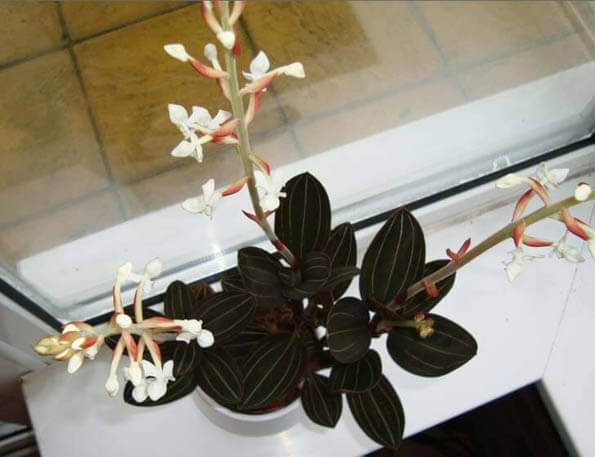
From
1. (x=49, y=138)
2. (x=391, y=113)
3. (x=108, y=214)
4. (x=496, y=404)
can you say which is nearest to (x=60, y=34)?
(x=49, y=138)

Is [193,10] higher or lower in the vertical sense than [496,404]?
higher

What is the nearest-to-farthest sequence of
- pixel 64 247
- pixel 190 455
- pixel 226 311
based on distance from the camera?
pixel 226 311 < pixel 190 455 < pixel 64 247

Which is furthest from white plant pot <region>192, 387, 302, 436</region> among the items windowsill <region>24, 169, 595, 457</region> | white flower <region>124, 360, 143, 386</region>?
white flower <region>124, 360, 143, 386</region>

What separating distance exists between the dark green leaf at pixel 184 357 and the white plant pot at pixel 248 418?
0.36ft

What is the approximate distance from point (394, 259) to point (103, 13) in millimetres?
689

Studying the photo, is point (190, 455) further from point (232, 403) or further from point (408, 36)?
point (408, 36)

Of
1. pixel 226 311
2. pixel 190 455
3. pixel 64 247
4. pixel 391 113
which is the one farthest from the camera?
pixel 391 113

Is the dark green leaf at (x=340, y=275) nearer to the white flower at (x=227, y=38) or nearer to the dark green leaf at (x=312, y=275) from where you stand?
the dark green leaf at (x=312, y=275)

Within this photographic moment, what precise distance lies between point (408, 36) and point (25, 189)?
610 mm

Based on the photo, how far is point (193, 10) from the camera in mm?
985

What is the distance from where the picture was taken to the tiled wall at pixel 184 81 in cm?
87

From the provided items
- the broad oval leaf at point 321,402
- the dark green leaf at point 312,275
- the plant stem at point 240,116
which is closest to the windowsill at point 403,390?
the broad oval leaf at point 321,402

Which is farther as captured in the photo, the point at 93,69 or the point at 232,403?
the point at 93,69

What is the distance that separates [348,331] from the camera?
20.8 inches
